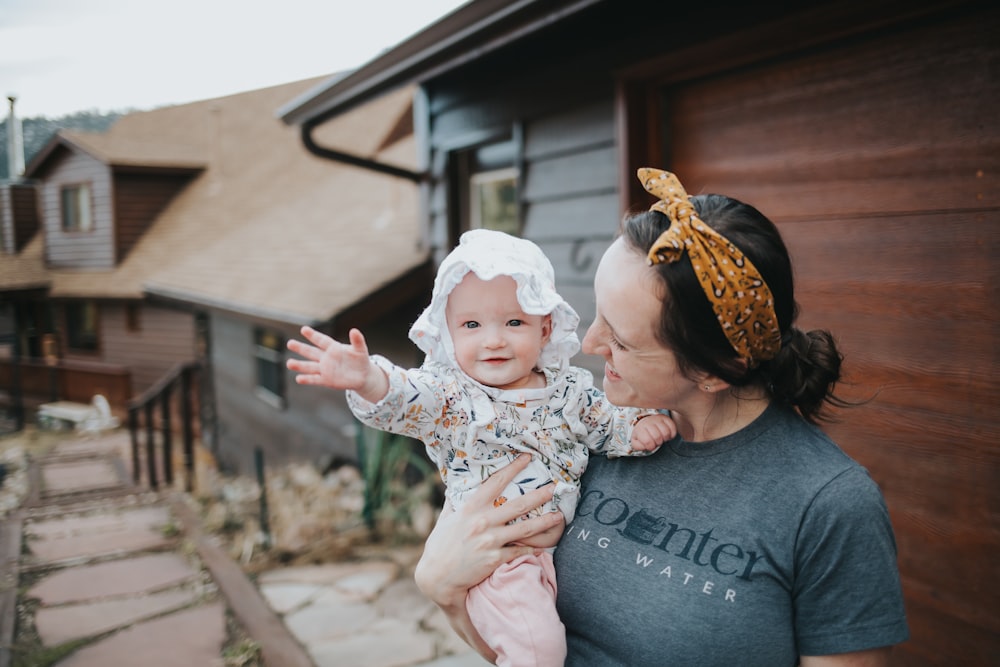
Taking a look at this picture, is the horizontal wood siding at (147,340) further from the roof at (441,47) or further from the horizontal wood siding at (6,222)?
the roof at (441,47)

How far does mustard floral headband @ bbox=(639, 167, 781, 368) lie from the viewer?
1179mm

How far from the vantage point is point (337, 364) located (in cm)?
141

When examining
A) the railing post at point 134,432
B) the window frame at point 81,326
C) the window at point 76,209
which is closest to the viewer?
the railing post at point 134,432

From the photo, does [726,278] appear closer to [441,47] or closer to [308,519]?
[441,47]

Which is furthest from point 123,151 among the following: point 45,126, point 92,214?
point 45,126

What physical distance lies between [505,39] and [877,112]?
1756mm

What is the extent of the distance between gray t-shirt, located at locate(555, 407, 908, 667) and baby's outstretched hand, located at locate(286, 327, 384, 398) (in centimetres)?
56

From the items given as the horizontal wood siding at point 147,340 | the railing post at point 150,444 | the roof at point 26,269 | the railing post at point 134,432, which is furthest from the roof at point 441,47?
the roof at point 26,269

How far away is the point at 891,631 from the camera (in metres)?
1.09

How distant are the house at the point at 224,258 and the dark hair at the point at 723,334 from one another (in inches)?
179

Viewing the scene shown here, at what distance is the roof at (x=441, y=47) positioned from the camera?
3.05 meters

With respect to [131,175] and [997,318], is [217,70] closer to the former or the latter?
[997,318]

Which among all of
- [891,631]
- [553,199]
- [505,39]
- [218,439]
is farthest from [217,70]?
[218,439]

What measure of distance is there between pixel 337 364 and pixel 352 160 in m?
4.63
